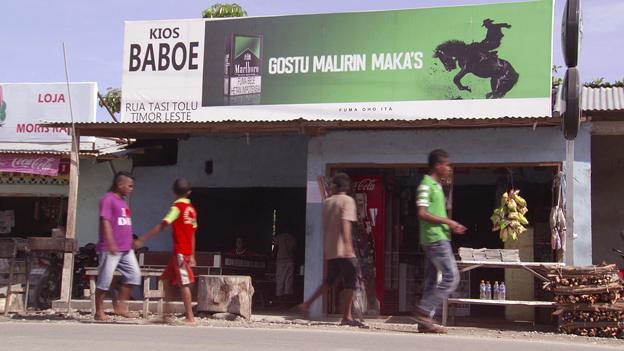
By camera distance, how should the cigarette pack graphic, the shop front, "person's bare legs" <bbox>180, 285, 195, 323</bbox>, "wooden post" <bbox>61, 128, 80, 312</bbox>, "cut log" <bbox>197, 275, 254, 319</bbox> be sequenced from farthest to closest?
the cigarette pack graphic → "wooden post" <bbox>61, 128, 80, 312</bbox> → the shop front → "cut log" <bbox>197, 275, 254, 319</bbox> → "person's bare legs" <bbox>180, 285, 195, 323</bbox>

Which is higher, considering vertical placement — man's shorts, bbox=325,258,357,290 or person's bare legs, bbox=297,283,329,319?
man's shorts, bbox=325,258,357,290

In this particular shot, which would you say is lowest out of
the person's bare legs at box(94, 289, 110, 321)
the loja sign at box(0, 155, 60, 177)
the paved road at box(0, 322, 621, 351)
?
the paved road at box(0, 322, 621, 351)

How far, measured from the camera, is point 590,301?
10.0 meters

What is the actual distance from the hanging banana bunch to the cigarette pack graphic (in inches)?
217

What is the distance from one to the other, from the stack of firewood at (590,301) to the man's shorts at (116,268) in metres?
5.58

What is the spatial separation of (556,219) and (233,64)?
7112mm

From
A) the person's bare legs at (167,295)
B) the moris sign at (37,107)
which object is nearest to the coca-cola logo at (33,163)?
the moris sign at (37,107)

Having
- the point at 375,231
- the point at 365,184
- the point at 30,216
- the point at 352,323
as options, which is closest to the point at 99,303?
the point at 352,323

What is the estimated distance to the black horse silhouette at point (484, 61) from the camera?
13953 mm

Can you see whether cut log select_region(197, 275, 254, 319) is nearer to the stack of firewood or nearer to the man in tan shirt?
the man in tan shirt

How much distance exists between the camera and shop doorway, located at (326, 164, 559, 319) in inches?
512

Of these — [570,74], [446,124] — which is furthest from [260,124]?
[570,74]

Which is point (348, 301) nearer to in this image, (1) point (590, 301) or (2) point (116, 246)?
(2) point (116, 246)

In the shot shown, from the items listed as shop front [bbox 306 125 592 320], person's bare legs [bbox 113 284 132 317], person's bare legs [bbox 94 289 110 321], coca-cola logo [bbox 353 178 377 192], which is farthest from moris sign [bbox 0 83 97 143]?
person's bare legs [bbox 113 284 132 317]
